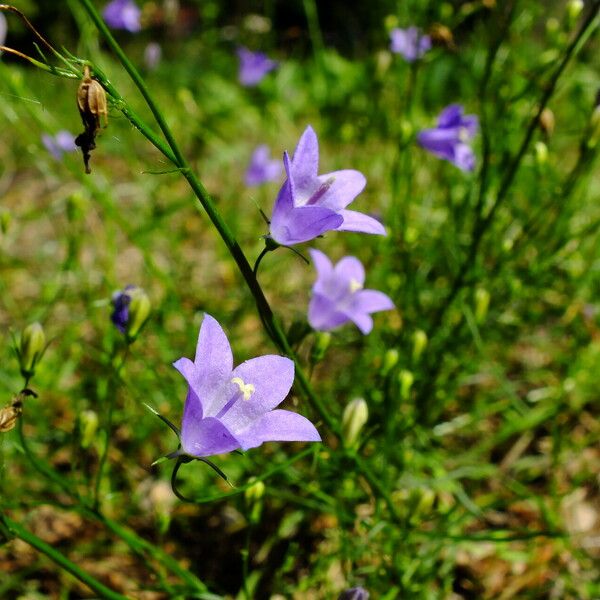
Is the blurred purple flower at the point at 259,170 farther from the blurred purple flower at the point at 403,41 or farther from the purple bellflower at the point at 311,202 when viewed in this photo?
the purple bellflower at the point at 311,202

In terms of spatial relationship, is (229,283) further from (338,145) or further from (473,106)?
(473,106)

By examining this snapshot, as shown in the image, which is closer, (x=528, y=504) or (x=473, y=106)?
(x=528, y=504)

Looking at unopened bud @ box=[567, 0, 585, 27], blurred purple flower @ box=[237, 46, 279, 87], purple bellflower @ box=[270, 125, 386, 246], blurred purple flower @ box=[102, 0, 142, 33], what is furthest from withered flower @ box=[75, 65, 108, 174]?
blurred purple flower @ box=[237, 46, 279, 87]

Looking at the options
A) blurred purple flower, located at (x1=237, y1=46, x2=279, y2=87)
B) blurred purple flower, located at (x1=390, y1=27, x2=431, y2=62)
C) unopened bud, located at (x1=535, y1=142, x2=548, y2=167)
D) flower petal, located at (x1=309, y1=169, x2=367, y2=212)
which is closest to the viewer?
flower petal, located at (x1=309, y1=169, x2=367, y2=212)

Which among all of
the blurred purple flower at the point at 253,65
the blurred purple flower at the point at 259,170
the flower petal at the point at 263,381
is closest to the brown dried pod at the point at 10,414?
the flower petal at the point at 263,381

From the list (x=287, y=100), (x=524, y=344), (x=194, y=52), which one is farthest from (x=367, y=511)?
(x=194, y=52)

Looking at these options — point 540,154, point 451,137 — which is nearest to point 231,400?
point 451,137

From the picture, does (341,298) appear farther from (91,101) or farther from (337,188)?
(91,101)

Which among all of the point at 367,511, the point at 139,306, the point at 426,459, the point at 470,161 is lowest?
the point at 367,511

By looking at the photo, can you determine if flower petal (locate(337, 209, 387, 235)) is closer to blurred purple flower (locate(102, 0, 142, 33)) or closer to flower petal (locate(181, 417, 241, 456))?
flower petal (locate(181, 417, 241, 456))
